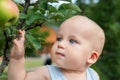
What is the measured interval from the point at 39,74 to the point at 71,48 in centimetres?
15

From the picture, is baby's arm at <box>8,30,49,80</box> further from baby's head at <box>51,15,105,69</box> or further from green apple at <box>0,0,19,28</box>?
green apple at <box>0,0,19,28</box>

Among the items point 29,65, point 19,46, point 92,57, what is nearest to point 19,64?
point 19,46

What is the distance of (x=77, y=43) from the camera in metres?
1.73

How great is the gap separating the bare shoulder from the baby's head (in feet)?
0.21

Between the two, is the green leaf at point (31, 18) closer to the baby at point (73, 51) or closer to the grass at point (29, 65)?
the baby at point (73, 51)

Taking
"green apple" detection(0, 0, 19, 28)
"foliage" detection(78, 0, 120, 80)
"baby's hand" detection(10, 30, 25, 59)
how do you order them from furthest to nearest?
"foliage" detection(78, 0, 120, 80) < "baby's hand" detection(10, 30, 25, 59) < "green apple" detection(0, 0, 19, 28)

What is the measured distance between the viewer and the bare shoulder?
5.42 feet

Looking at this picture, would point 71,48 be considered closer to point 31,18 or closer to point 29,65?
point 31,18

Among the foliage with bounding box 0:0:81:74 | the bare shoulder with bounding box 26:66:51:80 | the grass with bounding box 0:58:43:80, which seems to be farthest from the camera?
the grass with bounding box 0:58:43:80

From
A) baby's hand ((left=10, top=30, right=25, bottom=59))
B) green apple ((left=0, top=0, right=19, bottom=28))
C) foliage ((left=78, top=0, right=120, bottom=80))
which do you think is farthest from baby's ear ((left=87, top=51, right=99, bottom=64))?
foliage ((left=78, top=0, right=120, bottom=80))

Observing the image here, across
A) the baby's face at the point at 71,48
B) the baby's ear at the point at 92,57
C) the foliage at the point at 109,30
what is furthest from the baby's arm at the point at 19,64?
the foliage at the point at 109,30

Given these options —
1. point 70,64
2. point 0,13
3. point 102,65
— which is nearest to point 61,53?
point 70,64

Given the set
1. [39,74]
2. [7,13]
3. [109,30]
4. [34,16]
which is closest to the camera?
[7,13]

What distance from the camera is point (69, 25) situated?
1737mm
